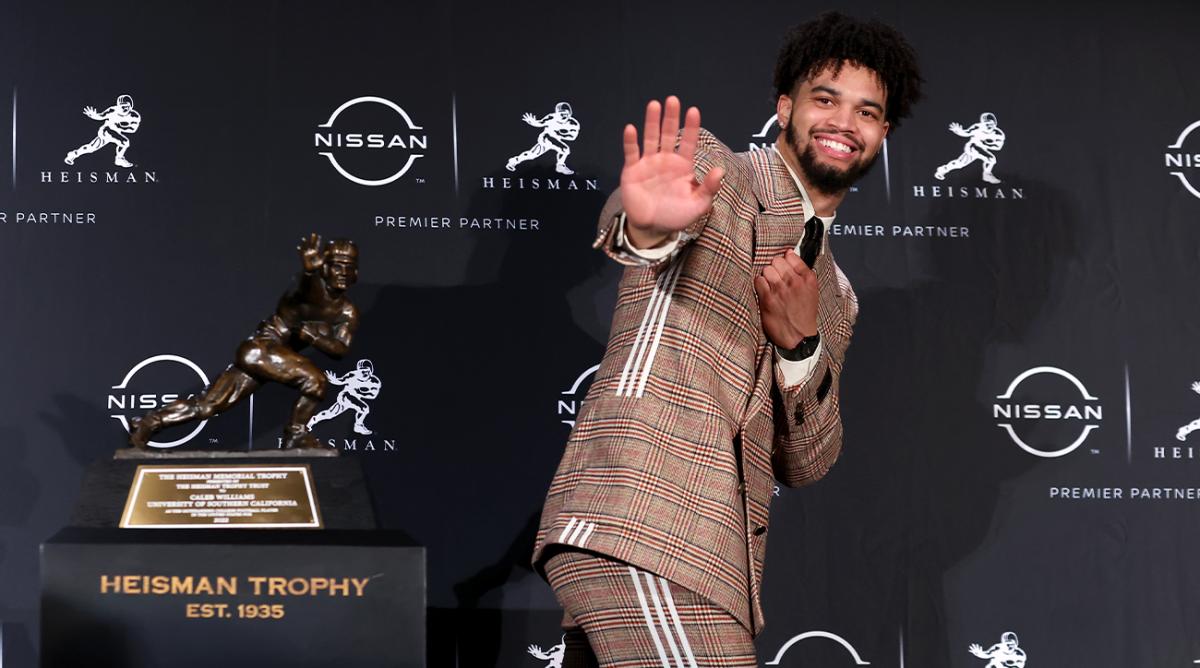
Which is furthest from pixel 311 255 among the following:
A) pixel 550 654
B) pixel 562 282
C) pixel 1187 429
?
pixel 1187 429

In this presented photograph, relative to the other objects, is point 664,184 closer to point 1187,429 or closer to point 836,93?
point 836,93

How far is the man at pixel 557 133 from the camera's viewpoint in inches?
150

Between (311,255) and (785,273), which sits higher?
(311,255)

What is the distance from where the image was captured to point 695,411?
2.26 m

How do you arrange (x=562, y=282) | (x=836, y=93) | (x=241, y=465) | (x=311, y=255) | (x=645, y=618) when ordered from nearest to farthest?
(x=645, y=618) < (x=836, y=93) < (x=241, y=465) < (x=311, y=255) < (x=562, y=282)

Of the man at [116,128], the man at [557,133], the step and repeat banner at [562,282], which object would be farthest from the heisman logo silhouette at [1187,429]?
the man at [116,128]

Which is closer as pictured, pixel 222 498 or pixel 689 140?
pixel 689 140

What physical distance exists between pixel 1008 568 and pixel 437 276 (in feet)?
5.64

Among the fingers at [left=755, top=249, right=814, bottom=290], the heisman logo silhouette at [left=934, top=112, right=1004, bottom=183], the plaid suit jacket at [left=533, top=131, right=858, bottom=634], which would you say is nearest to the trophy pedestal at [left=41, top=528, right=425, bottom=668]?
the plaid suit jacket at [left=533, top=131, right=858, bottom=634]

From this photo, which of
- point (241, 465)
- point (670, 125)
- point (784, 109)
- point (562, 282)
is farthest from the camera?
point (562, 282)

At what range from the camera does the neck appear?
2533mm

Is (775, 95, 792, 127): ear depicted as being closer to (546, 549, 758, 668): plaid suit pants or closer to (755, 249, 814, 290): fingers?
(755, 249, 814, 290): fingers

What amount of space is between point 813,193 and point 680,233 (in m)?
0.45

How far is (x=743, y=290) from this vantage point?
7.75ft
